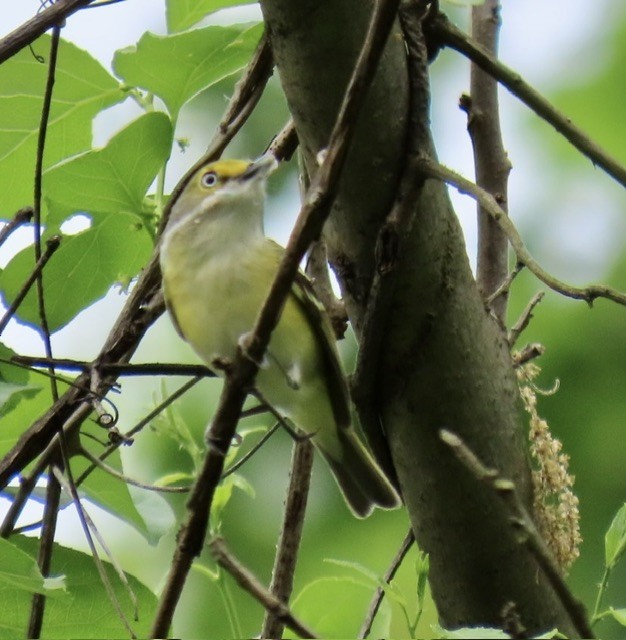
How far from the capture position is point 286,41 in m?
1.86

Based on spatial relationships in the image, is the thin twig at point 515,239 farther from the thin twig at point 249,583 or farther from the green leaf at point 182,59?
the green leaf at point 182,59

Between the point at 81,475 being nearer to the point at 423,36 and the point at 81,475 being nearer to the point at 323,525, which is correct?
the point at 423,36

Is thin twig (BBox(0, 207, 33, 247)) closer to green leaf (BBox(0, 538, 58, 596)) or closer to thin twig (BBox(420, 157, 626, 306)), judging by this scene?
green leaf (BBox(0, 538, 58, 596))

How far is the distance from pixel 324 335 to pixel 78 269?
27.7 inches

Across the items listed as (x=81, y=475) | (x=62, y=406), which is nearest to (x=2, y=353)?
(x=62, y=406)

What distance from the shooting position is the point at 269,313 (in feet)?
4.84

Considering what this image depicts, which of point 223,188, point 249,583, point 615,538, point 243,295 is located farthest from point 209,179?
point 249,583

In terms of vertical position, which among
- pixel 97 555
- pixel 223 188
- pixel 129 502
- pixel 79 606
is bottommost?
pixel 79 606

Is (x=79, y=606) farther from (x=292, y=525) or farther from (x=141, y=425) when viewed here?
(x=292, y=525)

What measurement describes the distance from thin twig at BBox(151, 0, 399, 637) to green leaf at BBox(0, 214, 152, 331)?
107 cm

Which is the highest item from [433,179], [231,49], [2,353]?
[231,49]

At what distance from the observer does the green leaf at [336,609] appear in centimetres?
221

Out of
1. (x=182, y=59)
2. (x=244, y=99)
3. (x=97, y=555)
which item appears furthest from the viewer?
(x=244, y=99)

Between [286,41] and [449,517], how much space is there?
932mm
